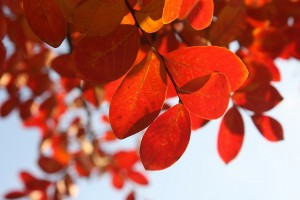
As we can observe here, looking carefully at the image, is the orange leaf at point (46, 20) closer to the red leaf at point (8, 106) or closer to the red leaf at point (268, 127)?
the red leaf at point (268, 127)

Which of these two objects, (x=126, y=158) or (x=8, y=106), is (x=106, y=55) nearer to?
(x=8, y=106)

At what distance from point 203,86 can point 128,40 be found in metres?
0.14

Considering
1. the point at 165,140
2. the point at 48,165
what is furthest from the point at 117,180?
the point at 165,140

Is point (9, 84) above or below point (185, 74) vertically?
below

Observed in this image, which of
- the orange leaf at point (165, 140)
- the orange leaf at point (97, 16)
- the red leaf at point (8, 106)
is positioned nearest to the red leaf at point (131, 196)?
the red leaf at point (8, 106)

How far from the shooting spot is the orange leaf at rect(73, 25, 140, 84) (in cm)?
68

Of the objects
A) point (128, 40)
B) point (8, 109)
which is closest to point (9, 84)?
point (8, 109)

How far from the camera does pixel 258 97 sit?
1.06 meters

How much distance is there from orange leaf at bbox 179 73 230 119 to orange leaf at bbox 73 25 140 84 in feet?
0.36

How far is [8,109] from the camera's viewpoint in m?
2.19

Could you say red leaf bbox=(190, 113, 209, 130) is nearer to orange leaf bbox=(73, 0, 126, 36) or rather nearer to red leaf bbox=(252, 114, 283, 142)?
red leaf bbox=(252, 114, 283, 142)

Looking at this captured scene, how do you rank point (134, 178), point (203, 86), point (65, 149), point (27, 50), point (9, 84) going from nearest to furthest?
point (203, 86) < point (27, 50) < point (134, 178) < point (9, 84) < point (65, 149)

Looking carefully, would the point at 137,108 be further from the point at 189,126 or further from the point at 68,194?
the point at 68,194

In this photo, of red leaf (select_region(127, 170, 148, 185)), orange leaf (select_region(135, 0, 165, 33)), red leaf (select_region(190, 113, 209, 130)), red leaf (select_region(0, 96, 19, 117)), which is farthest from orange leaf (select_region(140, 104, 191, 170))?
red leaf (select_region(0, 96, 19, 117))
